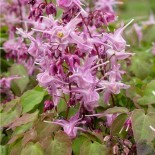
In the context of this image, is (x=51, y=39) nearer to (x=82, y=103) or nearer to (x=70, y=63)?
(x=70, y=63)

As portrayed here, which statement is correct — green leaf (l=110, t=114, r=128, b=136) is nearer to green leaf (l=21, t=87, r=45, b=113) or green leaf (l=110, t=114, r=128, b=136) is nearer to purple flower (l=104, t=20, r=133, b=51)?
purple flower (l=104, t=20, r=133, b=51)

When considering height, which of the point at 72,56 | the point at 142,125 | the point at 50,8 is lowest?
the point at 142,125

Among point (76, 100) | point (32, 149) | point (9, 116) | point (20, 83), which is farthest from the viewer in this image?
point (20, 83)

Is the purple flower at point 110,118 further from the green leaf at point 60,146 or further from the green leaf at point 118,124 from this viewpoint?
the green leaf at point 60,146

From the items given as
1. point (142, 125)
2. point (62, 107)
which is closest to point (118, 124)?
point (142, 125)

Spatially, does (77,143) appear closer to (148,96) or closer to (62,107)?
(62,107)

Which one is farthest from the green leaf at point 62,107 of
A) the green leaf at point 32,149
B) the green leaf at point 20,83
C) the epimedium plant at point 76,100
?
Answer: the green leaf at point 20,83
